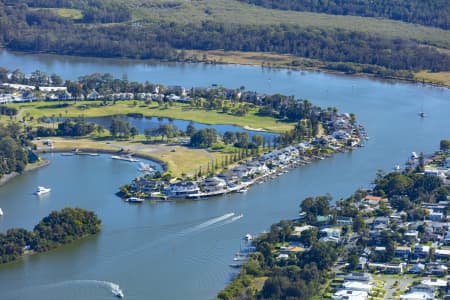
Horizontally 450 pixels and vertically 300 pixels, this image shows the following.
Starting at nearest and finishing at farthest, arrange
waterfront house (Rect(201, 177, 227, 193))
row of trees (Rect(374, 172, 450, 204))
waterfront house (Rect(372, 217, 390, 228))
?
waterfront house (Rect(372, 217, 390, 228)), row of trees (Rect(374, 172, 450, 204)), waterfront house (Rect(201, 177, 227, 193))

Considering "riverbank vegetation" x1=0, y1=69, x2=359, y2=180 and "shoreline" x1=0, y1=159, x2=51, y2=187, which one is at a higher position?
"riverbank vegetation" x1=0, y1=69, x2=359, y2=180

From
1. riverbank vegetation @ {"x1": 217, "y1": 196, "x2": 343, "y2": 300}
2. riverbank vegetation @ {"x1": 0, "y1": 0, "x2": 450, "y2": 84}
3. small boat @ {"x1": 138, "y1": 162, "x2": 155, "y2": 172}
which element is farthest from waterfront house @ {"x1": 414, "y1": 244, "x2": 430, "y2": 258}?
riverbank vegetation @ {"x1": 0, "y1": 0, "x2": 450, "y2": 84}

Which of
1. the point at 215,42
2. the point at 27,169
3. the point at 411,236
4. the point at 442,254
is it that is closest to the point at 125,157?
the point at 27,169

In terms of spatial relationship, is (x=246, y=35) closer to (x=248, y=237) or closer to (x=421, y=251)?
(x=248, y=237)

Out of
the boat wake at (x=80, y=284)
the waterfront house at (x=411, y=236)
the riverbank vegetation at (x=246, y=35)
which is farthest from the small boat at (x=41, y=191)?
the riverbank vegetation at (x=246, y=35)

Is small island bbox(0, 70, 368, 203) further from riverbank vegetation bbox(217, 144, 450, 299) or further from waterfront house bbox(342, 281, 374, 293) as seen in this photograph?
waterfront house bbox(342, 281, 374, 293)

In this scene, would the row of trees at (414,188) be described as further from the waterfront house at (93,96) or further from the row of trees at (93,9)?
the row of trees at (93,9)

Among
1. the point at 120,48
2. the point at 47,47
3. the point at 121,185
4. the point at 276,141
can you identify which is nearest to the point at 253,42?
the point at 120,48
